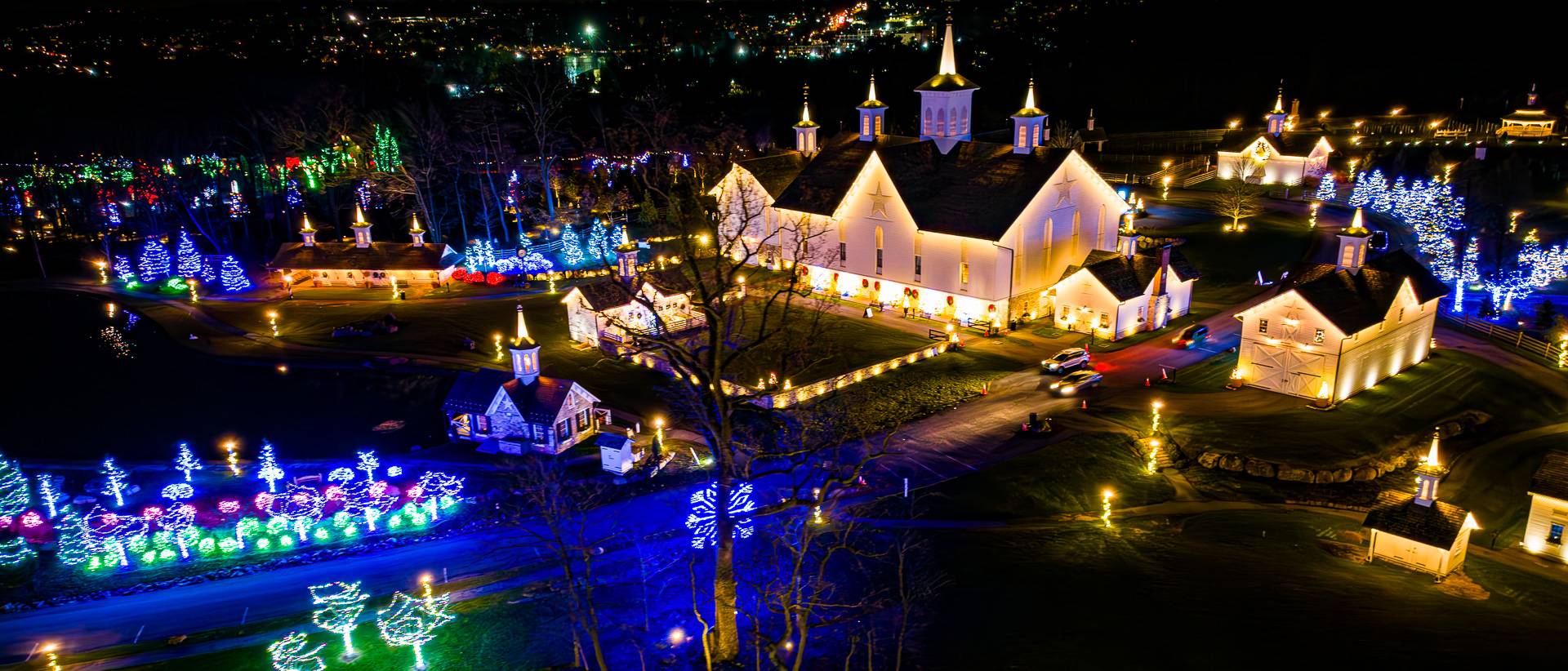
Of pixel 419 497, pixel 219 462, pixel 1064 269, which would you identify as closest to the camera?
pixel 419 497

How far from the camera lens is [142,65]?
96.7m

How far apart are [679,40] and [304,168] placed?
101728mm

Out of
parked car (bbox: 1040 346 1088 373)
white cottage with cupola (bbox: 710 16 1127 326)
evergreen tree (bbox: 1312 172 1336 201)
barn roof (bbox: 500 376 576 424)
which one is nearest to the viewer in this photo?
barn roof (bbox: 500 376 576 424)

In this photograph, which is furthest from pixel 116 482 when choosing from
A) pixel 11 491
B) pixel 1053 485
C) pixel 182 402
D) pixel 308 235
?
pixel 1053 485

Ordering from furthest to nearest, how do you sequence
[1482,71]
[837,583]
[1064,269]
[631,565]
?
[1482,71], [1064,269], [631,565], [837,583]

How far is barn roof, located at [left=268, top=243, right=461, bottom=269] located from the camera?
59216 millimetres

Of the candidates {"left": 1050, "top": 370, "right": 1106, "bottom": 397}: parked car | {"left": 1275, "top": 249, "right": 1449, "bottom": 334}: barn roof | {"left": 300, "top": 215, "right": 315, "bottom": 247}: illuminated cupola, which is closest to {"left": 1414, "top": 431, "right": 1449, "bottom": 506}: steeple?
{"left": 1275, "top": 249, "right": 1449, "bottom": 334}: barn roof

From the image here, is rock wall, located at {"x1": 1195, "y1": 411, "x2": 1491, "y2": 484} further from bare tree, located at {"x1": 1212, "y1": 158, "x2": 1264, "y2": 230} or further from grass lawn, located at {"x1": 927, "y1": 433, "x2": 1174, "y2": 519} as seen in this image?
bare tree, located at {"x1": 1212, "y1": 158, "x2": 1264, "y2": 230}

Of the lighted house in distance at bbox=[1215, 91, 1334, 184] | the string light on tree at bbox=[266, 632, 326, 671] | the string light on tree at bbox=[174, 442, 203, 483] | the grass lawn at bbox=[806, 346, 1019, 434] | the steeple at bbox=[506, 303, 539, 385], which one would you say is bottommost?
the string light on tree at bbox=[266, 632, 326, 671]

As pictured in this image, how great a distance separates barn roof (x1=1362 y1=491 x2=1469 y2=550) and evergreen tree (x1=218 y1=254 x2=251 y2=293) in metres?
61.6

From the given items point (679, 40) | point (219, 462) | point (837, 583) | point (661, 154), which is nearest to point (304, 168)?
point (661, 154)

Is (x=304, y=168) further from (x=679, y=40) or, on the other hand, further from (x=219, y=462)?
(x=679, y=40)

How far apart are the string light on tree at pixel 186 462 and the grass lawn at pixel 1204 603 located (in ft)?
88.8

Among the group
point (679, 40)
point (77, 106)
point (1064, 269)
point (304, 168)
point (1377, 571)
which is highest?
point (679, 40)
